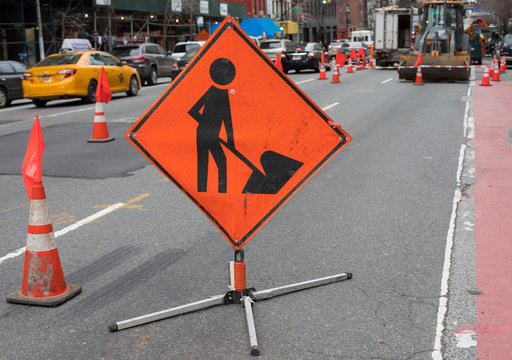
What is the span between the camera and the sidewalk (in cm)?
400

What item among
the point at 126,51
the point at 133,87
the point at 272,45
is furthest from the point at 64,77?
the point at 272,45

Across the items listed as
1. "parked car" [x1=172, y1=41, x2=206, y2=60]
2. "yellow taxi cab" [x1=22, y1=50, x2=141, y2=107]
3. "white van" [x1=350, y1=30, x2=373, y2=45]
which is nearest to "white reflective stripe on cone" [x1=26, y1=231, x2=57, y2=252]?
"yellow taxi cab" [x1=22, y1=50, x2=141, y2=107]

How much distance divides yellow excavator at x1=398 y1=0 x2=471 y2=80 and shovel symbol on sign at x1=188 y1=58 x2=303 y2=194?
874 inches

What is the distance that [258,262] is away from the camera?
17.6 ft

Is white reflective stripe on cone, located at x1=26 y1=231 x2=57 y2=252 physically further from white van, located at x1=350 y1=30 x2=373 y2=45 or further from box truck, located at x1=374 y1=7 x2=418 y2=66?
white van, located at x1=350 y1=30 x2=373 y2=45

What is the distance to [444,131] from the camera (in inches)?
506

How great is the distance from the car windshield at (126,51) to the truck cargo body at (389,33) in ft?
51.4

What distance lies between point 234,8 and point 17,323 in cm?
5355

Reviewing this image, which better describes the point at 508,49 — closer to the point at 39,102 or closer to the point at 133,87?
the point at 133,87

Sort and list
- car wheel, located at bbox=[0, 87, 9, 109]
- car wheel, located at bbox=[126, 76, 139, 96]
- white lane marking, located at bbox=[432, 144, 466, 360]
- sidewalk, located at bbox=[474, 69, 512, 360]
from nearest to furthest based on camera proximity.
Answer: white lane marking, located at bbox=[432, 144, 466, 360] → sidewalk, located at bbox=[474, 69, 512, 360] → car wheel, located at bbox=[0, 87, 9, 109] → car wheel, located at bbox=[126, 76, 139, 96]

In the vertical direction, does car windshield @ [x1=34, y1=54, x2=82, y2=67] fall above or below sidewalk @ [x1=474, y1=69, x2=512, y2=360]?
above

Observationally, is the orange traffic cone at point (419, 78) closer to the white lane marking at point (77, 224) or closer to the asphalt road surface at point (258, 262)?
the asphalt road surface at point (258, 262)

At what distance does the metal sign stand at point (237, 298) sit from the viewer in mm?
4152

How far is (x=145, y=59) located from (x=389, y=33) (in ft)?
53.2
